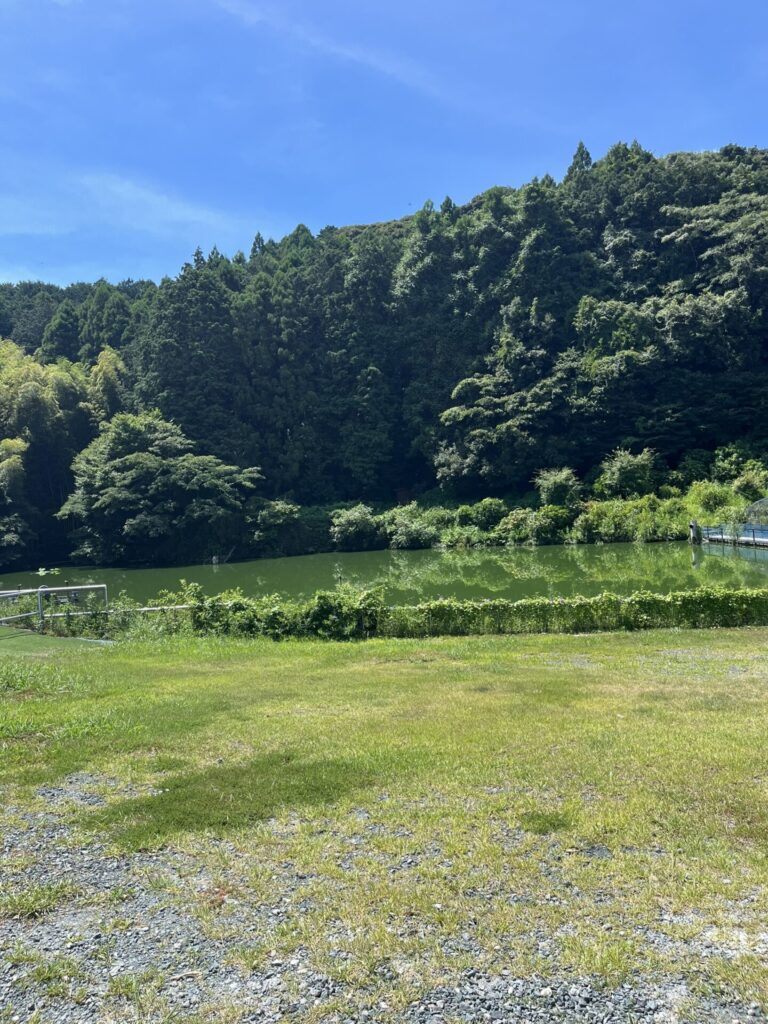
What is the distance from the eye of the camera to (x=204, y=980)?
3189 millimetres

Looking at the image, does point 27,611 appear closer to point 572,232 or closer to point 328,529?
point 328,529

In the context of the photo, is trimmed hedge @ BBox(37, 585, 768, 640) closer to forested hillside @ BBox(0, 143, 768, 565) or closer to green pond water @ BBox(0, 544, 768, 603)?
green pond water @ BBox(0, 544, 768, 603)

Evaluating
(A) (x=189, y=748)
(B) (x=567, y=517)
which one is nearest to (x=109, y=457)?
(B) (x=567, y=517)

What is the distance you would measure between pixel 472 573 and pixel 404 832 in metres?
26.1

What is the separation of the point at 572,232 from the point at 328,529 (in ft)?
108

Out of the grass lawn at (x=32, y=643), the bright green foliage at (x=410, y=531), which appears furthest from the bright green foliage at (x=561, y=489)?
the grass lawn at (x=32, y=643)

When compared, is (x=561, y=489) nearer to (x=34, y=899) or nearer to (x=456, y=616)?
(x=456, y=616)

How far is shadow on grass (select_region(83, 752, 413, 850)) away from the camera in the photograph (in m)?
4.73

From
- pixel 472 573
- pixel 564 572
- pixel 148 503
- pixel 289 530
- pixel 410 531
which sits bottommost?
pixel 472 573

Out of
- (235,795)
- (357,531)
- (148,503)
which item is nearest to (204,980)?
(235,795)

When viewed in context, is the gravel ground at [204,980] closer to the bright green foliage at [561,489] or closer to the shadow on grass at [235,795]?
the shadow on grass at [235,795]

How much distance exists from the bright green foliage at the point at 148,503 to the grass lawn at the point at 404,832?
123ft

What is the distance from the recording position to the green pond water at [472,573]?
22750 millimetres

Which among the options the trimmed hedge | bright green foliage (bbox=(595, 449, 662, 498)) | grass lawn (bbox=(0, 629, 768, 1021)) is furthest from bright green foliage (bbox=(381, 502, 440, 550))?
grass lawn (bbox=(0, 629, 768, 1021))
